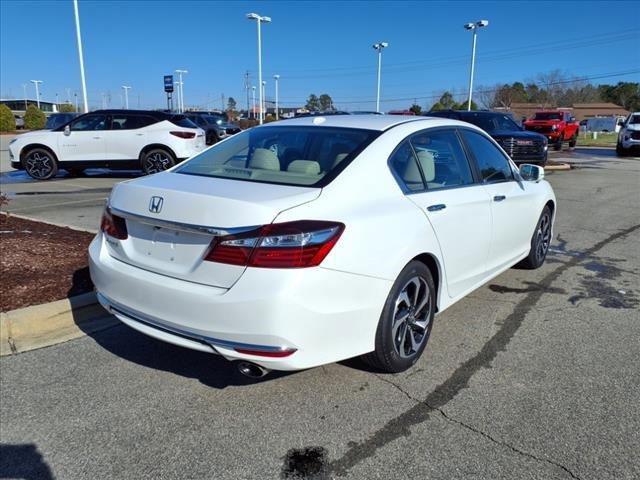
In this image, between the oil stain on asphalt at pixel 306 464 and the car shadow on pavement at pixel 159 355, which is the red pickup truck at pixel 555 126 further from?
the oil stain on asphalt at pixel 306 464

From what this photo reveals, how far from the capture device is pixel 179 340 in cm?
293

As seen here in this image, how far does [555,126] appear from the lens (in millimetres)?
27953

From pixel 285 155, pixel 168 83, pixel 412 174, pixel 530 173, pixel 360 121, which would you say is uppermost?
pixel 168 83

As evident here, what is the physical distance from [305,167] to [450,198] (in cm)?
109

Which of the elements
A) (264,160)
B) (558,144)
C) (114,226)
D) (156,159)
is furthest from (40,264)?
(558,144)

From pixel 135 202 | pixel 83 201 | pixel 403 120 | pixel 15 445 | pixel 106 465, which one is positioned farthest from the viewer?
pixel 83 201

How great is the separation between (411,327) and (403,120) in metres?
1.56

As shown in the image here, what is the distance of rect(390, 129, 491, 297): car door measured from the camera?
11.6 ft

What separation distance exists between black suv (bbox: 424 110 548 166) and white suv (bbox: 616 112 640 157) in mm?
11416

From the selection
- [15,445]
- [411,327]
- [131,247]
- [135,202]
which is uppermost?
[135,202]

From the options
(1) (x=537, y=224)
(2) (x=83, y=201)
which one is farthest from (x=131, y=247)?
(2) (x=83, y=201)

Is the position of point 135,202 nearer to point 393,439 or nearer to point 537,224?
point 393,439

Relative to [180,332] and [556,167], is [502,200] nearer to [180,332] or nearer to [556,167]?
[180,332]

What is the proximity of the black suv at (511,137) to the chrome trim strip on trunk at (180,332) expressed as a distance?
517 inches
